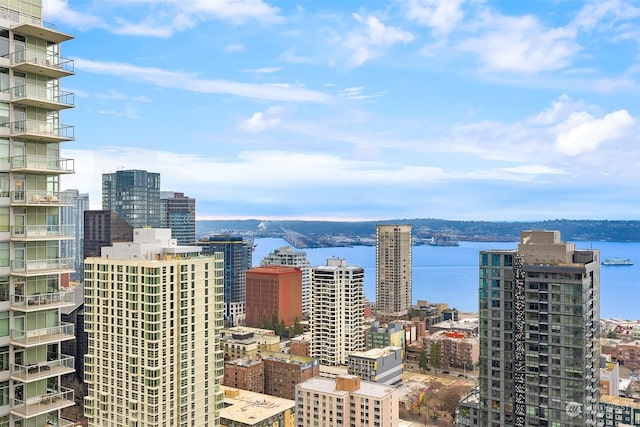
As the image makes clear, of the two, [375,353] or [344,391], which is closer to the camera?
[344,391]

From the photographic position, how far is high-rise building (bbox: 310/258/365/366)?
91.6 ft

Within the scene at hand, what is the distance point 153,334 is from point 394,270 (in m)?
32.9

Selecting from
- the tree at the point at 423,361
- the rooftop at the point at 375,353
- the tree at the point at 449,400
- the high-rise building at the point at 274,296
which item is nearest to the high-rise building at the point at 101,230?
the high-rise building at the point at 274,296

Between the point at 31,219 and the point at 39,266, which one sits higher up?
the point at 31,219

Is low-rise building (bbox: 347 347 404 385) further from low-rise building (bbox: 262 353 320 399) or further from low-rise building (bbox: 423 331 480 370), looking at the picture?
low-rise building (bbox: 423 331 480 370)

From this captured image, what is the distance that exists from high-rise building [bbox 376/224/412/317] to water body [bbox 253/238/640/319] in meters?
7.32

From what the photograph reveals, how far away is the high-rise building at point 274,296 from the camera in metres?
39.0

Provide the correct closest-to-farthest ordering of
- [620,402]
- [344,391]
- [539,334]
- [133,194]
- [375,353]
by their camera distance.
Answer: [539,334] < [344,391] < [620,402] < [375,353] < [133,194]

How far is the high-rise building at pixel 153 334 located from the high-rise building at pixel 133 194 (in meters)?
34.0

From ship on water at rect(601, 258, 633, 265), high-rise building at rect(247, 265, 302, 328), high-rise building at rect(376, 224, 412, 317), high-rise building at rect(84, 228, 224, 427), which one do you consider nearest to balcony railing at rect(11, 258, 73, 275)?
high-rise building at rect(84, 228, 224, 427)

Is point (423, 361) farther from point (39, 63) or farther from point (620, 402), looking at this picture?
point (39, 63)

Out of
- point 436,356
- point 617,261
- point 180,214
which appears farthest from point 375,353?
point 617,261

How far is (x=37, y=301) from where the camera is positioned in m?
4.58

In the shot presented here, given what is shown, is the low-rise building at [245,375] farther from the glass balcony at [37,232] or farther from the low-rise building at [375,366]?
the glass balcony at [37,232]
